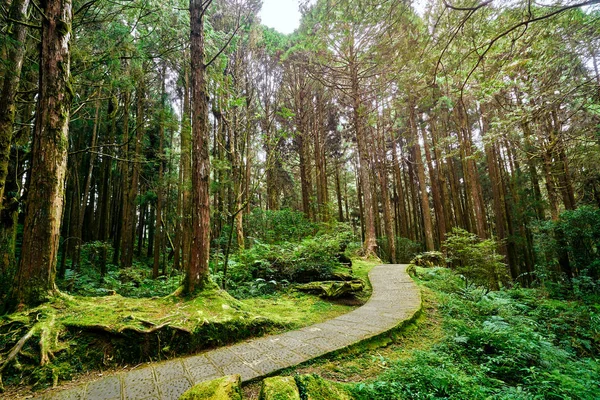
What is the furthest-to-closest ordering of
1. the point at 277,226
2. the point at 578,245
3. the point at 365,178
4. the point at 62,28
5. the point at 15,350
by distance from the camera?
the point at 277,226
the point at 365,178
the point at 578,245
the point at 62,28
the point at 15,350

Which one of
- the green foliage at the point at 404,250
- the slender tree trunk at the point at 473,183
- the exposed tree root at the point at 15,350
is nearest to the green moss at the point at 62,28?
the exposed tree root at the point at 15,350

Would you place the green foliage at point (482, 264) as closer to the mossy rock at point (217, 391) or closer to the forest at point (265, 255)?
the forest at point (265, 255)

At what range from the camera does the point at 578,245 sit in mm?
8469

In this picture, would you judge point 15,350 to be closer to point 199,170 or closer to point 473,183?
point 199,170

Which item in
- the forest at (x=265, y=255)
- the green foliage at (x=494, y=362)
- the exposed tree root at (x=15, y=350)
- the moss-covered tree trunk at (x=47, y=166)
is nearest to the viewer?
the green foliage at (x=494, y=362)

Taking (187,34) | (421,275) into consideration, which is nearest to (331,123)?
(187,34)

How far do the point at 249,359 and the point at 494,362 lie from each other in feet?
9.12

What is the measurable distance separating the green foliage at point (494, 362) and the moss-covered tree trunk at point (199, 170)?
3065 millimetres

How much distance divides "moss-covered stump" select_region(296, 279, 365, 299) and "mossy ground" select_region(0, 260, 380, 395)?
1379 mm

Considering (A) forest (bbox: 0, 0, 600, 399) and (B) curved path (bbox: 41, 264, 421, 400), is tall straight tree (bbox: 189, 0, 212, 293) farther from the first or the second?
(B) curved path (bbox: 41, 264, 421, 400)

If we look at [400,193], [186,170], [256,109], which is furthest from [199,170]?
[400,193]

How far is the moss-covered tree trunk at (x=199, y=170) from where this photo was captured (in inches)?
161

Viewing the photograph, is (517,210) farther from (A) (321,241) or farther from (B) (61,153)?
(B) (61,153)

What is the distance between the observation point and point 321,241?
693cm
